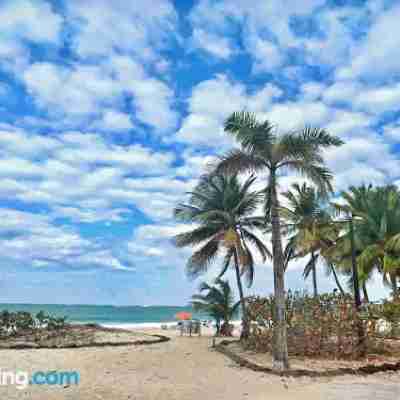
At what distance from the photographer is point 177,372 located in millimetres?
11586

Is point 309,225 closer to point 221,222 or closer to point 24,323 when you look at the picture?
point 221,222

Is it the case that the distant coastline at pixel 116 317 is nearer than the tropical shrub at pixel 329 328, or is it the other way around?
the tropical shrub at pixel 329 328

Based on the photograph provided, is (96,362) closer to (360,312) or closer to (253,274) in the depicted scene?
(360,312)

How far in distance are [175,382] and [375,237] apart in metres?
15.2

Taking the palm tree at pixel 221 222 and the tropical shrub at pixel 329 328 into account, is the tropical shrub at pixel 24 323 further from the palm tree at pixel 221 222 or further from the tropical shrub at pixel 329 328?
the tropical shrub at pixel 329 328

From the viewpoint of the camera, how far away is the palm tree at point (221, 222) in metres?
19.9

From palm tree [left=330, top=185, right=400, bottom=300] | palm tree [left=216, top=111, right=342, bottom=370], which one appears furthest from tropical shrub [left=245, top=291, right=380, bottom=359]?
palm tree [left=330, top=185, right=400, bottom=300]

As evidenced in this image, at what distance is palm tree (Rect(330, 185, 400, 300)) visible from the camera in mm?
21030

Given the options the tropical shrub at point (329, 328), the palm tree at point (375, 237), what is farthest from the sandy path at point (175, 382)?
the palm tree at point (375, 237)

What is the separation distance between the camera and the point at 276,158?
40.6 ft

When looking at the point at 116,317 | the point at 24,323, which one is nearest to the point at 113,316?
the point at 116,317

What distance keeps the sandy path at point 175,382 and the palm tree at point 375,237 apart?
10.1 meters

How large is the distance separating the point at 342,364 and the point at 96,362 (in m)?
7.10

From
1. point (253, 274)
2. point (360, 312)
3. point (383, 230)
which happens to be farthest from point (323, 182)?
point (383, 230)
